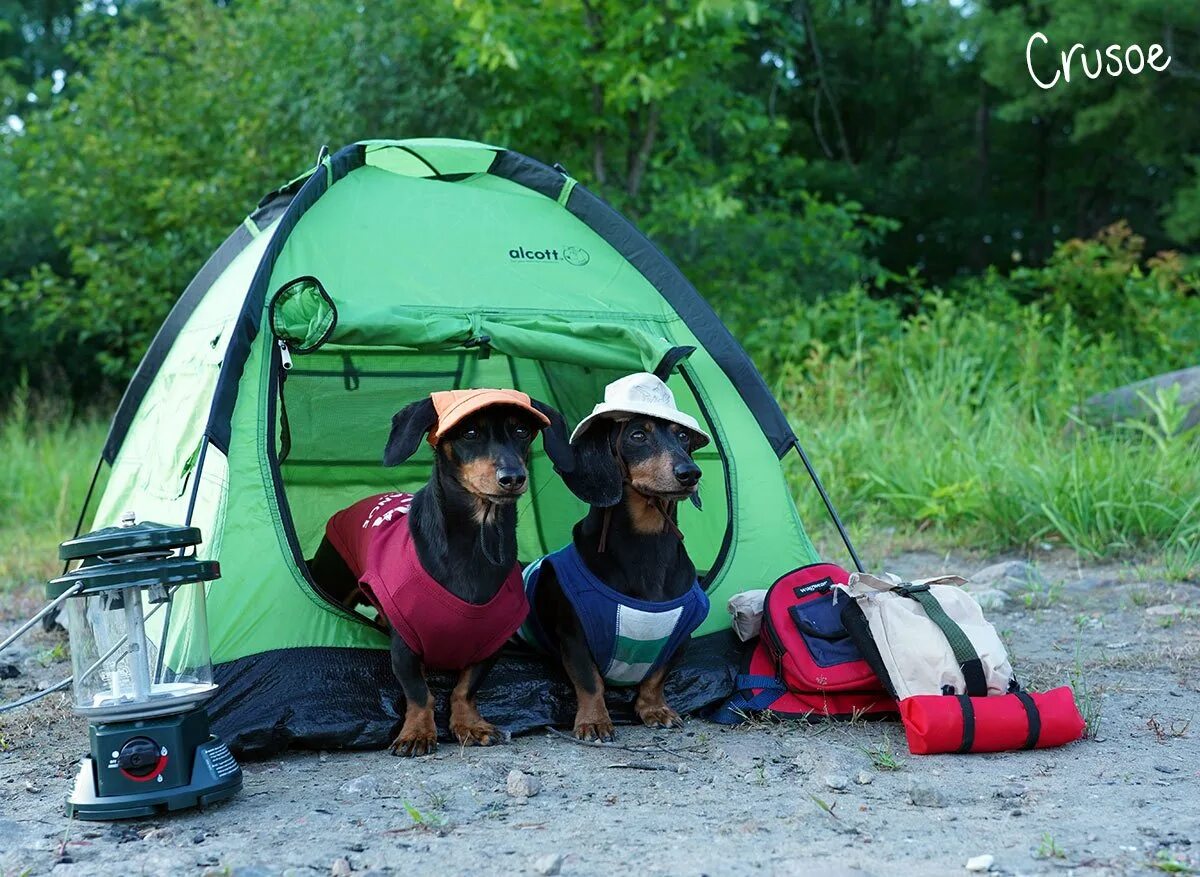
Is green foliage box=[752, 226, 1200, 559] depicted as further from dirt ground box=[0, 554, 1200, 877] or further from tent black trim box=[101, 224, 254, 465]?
tent black trim box=[101, 224, 254, 465]

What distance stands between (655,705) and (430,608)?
777 millimetres

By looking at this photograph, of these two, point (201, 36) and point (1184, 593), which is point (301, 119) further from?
point (1184, 593)

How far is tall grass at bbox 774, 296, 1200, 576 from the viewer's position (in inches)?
225

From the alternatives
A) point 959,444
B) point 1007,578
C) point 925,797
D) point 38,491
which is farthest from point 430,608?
point 38,491

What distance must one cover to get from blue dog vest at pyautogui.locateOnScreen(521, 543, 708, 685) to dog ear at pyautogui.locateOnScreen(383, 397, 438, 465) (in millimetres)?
611

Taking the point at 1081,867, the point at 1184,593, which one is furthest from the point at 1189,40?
the point at 1081,867

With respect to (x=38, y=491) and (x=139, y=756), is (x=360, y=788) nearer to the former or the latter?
(x=139, y=756)

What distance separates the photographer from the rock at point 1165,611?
459 centimetres

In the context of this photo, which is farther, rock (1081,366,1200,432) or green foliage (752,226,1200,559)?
rock (1081,366,1200,432)

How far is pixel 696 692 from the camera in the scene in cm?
365

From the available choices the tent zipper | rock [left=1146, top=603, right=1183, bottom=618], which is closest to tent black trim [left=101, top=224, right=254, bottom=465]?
the tent zipper

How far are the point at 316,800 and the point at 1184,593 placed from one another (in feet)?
12.1

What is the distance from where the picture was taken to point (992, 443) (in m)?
6.50

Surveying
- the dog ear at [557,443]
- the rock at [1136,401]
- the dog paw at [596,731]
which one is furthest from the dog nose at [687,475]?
the rock at [1136,401]
